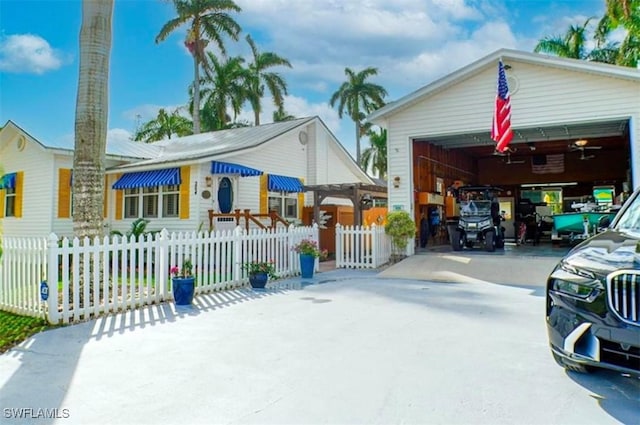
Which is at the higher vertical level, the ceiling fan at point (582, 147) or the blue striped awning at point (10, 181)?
the ceiling fan at point (582, 147)

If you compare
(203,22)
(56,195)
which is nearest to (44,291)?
(56,195)

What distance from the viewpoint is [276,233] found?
9391mm

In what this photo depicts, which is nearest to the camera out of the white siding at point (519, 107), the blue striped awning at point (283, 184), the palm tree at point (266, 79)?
the white siding at point (519, 107)

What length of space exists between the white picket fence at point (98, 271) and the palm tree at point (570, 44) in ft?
72.1

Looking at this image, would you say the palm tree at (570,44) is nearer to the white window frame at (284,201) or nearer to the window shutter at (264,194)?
the white window frame at (284,201)

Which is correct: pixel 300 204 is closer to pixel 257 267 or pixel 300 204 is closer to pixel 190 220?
pixel 190 220

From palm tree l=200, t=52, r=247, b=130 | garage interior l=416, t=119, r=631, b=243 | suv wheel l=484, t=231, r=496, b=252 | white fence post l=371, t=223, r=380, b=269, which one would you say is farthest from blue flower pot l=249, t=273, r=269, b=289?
palm tree l=200, t=52, r=247, b=130

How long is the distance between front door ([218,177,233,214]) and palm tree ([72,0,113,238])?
6431 millimetres

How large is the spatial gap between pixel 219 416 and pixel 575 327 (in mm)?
2509

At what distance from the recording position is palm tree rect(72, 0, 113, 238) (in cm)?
647

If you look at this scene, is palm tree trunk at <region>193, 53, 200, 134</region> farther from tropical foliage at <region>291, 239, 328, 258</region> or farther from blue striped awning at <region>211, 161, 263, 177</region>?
tropical foliage at <region>291, 239, 328, 258</region>

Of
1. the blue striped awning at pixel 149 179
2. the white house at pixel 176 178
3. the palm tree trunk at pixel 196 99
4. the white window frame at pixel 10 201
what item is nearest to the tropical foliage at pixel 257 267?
the white house at pixel 176 178

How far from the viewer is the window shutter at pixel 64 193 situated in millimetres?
13645

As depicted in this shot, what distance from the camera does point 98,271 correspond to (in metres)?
5.89
